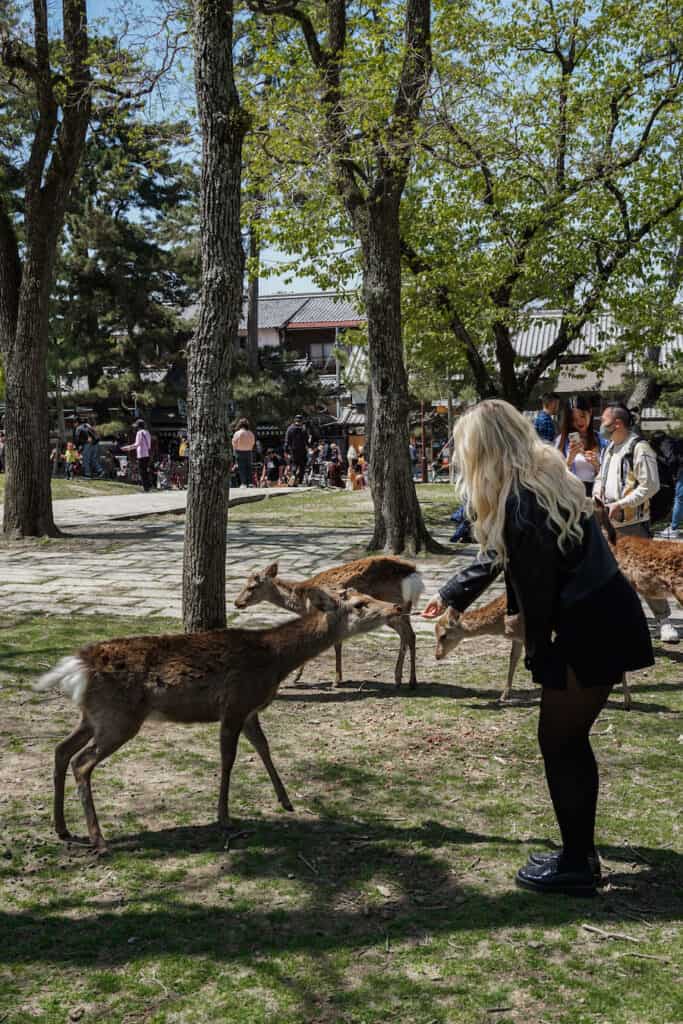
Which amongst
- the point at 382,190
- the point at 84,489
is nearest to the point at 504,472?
the point at 382,190

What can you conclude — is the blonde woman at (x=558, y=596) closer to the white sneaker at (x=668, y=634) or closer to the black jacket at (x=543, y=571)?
the black jacket at (x=543, y=571)

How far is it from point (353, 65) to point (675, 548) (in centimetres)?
1027

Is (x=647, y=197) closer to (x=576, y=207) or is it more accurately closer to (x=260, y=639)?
(x=576, y=207)

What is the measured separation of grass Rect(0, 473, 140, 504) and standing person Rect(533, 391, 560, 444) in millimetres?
13620

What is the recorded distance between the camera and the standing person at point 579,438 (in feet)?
29.6

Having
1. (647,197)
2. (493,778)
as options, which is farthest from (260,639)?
(647,197)

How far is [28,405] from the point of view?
13812mm

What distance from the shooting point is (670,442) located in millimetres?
17812

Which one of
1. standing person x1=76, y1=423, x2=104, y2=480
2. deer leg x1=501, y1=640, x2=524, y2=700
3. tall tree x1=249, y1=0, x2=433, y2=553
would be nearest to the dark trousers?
standing person x1=76, y1=423, x2=104, y2=480

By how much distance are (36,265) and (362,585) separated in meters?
8.80

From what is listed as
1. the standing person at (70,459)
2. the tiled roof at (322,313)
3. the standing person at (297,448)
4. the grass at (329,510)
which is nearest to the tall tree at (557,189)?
the grass at (329,510)

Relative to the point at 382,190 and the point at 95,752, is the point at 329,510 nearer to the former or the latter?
the point at 382,190

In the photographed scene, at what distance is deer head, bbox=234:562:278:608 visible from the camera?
7453mm

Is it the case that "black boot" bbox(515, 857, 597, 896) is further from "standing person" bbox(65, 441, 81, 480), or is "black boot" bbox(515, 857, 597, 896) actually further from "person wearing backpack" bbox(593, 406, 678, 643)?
"standing person" bbox(65, 441, 81, 480)
